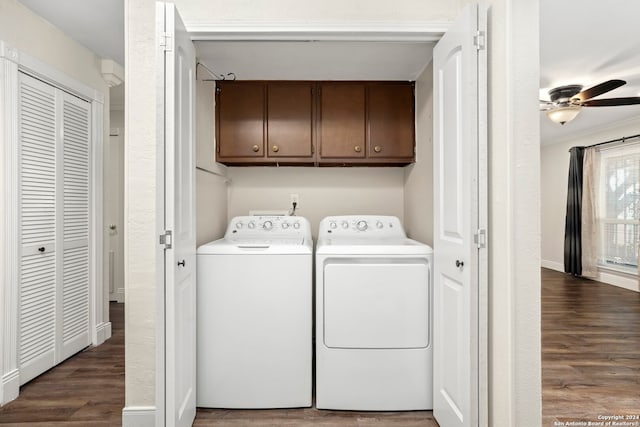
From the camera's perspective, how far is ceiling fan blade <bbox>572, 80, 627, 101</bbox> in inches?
116

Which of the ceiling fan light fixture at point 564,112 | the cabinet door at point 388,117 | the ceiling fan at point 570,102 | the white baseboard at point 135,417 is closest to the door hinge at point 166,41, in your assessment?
the cabinet door at point 388,117

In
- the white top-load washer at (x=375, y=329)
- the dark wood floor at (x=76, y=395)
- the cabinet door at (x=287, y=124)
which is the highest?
the cabinet door at (x=287, y=124)

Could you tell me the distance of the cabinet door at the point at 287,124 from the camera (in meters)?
2.67

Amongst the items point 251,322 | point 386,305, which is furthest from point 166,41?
point 386,305

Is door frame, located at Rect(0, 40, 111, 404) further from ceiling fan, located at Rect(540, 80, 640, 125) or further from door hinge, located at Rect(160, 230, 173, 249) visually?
ceiling fan, located at Rect(540, 80, 640, 125)

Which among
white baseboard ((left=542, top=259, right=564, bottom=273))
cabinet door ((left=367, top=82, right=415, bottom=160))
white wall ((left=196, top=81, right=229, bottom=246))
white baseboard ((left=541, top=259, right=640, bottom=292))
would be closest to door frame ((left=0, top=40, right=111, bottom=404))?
white wall ((left=196, top=81, right=229, bottom=246))

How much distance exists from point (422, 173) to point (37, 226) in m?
2.58

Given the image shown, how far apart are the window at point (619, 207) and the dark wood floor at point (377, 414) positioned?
2382 millimetres

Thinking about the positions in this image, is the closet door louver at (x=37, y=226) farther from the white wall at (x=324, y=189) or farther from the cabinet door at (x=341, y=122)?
the cabinet door at (x=341, y=122)

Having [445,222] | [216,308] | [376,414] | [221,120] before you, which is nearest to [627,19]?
[445,222]

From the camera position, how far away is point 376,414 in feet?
6.61

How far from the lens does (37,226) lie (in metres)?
2.43

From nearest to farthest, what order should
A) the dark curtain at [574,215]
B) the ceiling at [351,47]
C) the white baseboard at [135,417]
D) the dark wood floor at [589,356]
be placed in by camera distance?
1. the white baseboard at [135,417]
2. the dark wood floor at [589,356]
3. the ceiling at [351,47]
4. the dark curtain at [574,215]

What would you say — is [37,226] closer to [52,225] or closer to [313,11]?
[52,225]
